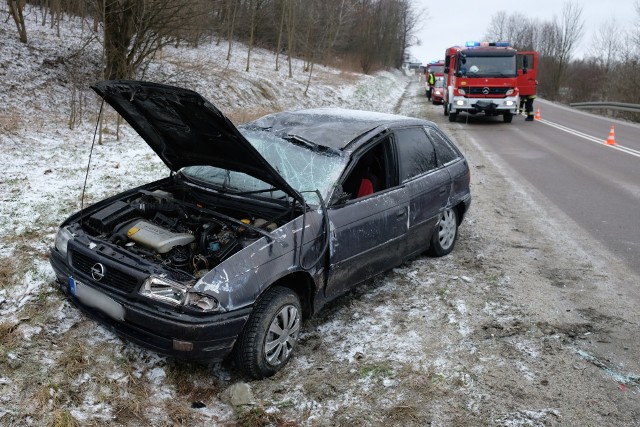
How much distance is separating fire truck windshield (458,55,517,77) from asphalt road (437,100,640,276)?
1879 mm

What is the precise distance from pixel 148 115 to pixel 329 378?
2.53m

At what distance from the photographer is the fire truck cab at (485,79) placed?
18.8m

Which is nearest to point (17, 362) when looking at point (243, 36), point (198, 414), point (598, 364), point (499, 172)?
point (198, 414)

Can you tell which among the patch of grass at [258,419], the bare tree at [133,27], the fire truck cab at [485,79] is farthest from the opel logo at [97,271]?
the fire truck cab at [485,79]

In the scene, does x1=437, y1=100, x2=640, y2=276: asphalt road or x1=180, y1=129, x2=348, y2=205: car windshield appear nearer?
x1=180, y1=129, x2=348, y2=205: car windshield

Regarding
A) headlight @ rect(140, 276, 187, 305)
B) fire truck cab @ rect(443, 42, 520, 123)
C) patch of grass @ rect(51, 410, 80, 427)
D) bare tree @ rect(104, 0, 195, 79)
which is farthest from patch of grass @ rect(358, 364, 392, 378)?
fire truck cab @ rect(443, 42, 520, 123)

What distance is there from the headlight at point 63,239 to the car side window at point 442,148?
3744 millimetres

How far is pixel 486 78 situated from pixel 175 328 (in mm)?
17899

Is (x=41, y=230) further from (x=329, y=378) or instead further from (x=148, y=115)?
(x=329, y=378)

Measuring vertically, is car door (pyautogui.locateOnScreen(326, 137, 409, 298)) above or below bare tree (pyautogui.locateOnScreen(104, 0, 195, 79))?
below

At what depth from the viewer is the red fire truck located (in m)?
18.8

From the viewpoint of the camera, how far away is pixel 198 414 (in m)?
3.37

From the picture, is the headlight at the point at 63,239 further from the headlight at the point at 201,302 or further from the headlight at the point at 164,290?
the headlight at the point at 201,302

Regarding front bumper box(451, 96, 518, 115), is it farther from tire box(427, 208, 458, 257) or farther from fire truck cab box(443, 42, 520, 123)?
tire box(427, 208, 458, 257)
